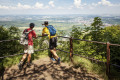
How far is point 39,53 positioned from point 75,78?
3168 mm

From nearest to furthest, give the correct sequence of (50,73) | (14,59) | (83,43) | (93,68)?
(50,73) < (93,68) < (14,59) < (83,43)

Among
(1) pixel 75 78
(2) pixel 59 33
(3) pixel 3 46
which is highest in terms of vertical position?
(2) pixel 59 33

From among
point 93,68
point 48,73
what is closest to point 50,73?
point 48,73

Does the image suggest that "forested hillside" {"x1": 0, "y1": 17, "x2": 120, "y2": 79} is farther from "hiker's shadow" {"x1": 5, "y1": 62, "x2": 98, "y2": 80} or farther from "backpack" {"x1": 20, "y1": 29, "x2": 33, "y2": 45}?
"backpack" {"x1": 20, "y1": 29, "x2": 33, "y2": 45}

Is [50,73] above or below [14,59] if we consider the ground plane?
below

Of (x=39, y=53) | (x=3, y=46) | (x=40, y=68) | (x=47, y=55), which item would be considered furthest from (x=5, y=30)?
(x=40, y=68)

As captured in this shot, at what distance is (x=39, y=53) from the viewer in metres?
6.09

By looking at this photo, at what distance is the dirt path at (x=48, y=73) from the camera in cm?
361

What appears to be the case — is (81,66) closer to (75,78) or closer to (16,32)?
(75,78)

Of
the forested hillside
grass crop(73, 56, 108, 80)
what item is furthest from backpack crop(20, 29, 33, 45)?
the forested hillside

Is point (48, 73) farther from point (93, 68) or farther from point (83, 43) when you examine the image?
point (83, 43)

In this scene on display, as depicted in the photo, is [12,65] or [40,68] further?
[12,65]

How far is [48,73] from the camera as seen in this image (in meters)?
3.92

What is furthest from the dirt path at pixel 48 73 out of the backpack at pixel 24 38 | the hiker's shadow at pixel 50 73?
the backpack at pixel 24 38
